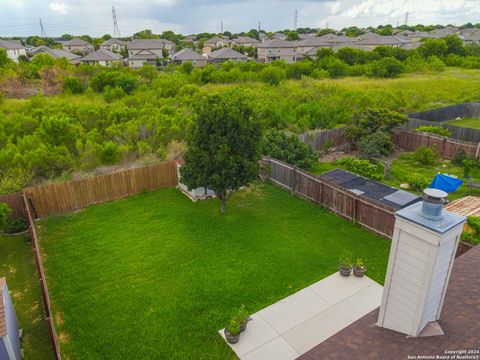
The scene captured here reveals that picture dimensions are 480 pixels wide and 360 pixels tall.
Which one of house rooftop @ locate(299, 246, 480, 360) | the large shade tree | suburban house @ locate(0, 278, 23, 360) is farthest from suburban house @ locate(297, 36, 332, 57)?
suburban house @ locate(0, 278, 23, 360)

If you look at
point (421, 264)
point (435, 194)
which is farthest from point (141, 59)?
point (421, 264)

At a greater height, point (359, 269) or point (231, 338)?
point (359, 269)

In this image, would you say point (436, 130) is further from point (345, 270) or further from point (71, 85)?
point (71, 85)

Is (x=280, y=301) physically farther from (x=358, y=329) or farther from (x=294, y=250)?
(x=358, y=329)

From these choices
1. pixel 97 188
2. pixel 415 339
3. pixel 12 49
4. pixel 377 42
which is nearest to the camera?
pixel 415 339

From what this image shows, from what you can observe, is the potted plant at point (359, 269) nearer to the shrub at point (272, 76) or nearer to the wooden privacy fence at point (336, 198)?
the wooden privacy fence at point (336, 198)

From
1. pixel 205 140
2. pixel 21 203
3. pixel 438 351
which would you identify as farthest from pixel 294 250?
pixel 21 203

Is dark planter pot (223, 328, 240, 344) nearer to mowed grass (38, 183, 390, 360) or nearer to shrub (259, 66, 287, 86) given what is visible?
mowed grass (38, 183, 390, 360)
